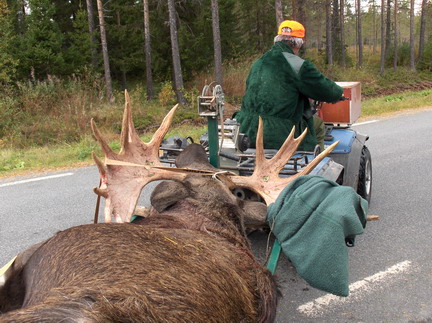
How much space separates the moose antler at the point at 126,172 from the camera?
3.45m

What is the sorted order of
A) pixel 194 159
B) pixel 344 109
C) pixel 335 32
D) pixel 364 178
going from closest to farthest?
pixel 194 159, pixel 364 178, pixel 344 109, pixel 335 32

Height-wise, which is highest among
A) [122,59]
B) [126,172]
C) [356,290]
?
[122,59]

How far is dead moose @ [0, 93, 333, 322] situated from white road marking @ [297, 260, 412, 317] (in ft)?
3.44

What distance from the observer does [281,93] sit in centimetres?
491

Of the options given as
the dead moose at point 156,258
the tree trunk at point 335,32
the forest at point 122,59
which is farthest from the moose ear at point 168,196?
the tree trunk at point 335,32

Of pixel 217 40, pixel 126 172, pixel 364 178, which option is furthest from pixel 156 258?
pixel 217 40

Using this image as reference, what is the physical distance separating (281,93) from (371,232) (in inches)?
78.6

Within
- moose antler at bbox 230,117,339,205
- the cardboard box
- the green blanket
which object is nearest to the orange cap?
the cardboard box

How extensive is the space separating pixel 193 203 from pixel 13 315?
1.74 meters

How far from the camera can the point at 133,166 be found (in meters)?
3.65

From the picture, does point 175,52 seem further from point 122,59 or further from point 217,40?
point 122,59

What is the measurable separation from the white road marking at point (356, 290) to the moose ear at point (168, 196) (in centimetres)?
150

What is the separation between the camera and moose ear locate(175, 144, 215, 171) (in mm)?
3824

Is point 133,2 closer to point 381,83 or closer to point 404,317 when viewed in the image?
point 381,83
